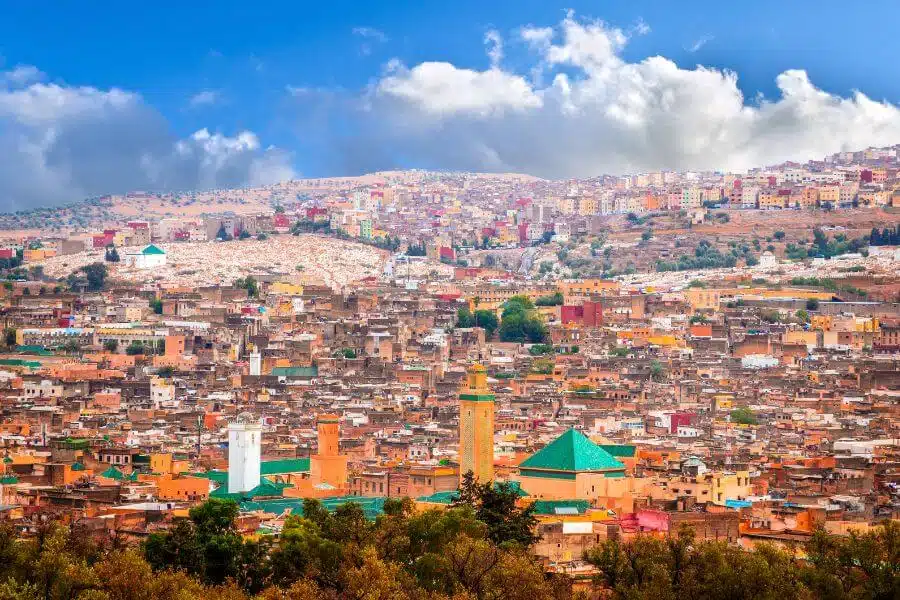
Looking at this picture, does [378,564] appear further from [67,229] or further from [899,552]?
[67,229]

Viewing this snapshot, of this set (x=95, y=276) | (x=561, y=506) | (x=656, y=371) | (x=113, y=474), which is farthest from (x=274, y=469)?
(x=95, y=276)

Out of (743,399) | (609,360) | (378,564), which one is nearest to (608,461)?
(378,564)

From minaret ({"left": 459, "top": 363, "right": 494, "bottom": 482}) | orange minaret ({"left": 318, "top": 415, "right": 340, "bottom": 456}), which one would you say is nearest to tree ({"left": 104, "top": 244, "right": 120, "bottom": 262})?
orange minaret ({"left": 318, "top": 415, "right": 340, "bottom": 456})

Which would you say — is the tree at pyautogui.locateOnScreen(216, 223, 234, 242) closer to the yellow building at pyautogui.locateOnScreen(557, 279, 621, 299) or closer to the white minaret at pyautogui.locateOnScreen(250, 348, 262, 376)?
the yellow building at pyautogui.locateOnScreen(557, 279, 621, 299)

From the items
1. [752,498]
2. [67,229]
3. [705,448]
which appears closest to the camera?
[752,498]

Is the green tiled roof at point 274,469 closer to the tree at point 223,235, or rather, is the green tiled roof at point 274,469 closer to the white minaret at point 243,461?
the white minaret at point 243,461

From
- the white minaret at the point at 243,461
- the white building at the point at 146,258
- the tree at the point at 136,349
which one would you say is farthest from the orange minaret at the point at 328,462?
the white building at the point at 146,258
